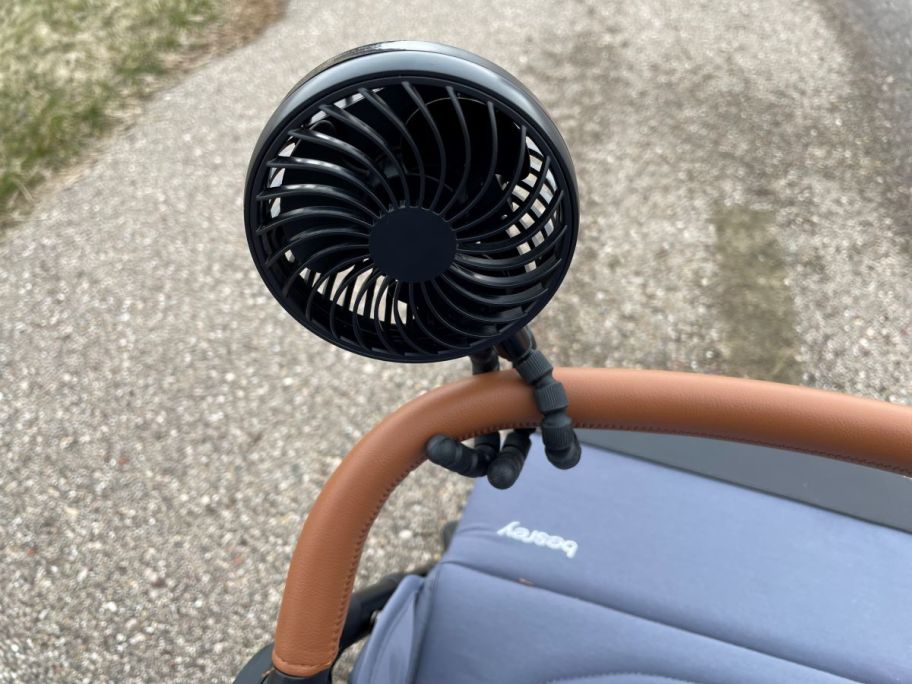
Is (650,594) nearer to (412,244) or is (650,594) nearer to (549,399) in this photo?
(549,399)

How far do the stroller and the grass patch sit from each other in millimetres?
2033

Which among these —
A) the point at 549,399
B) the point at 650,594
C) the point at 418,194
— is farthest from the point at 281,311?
the point at 418,194

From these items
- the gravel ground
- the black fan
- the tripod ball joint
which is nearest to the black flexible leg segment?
the tripod ball joint

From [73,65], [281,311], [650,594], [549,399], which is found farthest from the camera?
[73,65]

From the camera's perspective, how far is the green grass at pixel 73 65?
8.02ft

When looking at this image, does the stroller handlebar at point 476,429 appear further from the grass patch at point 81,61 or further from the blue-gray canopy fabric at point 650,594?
the grass patch at point 81,61

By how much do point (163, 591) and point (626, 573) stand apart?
3.36 ft

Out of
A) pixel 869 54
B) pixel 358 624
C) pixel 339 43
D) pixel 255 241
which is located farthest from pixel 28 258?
pixel 869 54

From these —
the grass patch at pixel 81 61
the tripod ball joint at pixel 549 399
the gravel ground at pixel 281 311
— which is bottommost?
the gravel ground at pixel 281 311

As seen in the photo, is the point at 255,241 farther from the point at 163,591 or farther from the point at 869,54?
the point at 869,54

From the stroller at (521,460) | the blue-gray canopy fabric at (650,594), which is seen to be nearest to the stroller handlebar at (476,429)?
the stroller at (521,460)

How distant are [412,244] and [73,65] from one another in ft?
8.79

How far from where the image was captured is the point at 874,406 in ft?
2.38

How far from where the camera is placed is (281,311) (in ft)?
6.78
